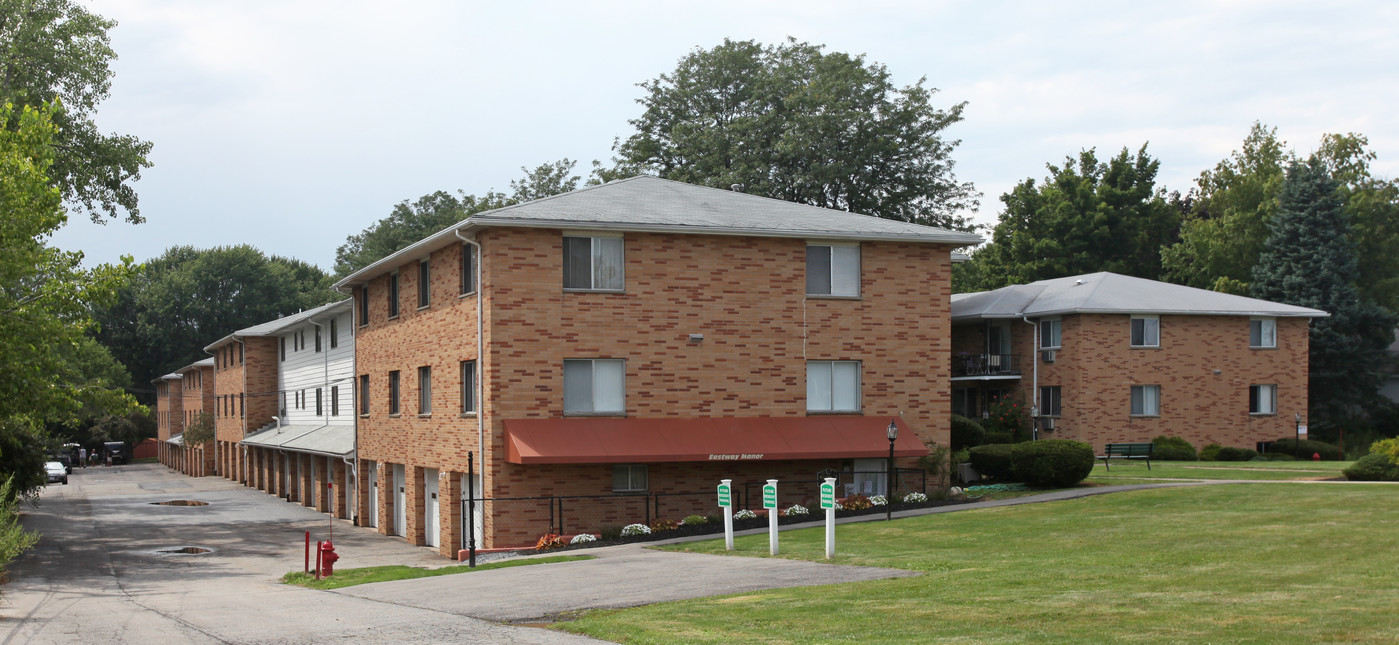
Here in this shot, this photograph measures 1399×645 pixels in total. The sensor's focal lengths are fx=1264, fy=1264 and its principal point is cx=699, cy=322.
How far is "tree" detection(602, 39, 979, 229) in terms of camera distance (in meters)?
55.3

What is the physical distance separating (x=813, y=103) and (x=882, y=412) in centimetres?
2763

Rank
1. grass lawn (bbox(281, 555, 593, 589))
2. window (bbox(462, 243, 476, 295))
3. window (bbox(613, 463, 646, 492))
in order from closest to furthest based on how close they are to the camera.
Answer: grass lawn (bbox(281, 555, 593, 589))
window (bbox(613, 463, 646, 492))
window (bbox(462, 243, 476, 295))

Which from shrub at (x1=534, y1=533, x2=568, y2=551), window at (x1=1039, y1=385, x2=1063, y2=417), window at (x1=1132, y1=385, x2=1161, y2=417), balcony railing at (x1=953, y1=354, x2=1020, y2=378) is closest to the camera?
shrub at (x1=534, y1=533, x2=568, y2=551)

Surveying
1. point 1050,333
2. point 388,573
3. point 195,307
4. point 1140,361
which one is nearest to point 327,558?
point 388,573

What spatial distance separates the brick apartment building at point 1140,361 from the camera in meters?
45.0

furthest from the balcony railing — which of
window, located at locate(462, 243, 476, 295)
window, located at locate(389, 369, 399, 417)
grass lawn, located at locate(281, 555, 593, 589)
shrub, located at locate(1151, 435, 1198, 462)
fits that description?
grass lawn, located at locate(281, 555, 593, 589)

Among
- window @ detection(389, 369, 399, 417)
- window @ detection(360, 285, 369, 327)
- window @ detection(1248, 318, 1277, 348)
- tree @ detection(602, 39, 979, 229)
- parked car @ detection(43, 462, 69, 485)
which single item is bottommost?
parked car @ detection(43, 462, 69, 485)

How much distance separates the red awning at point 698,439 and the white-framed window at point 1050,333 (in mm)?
17356

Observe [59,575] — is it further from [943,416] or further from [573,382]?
[943,416]

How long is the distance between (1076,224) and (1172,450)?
Result: 80.2ft

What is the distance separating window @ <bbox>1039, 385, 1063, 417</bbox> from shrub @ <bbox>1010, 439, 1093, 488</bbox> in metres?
15.0

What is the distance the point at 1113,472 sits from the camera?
3644 centimetres

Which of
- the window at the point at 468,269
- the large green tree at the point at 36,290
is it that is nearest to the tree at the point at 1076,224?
the window at the point at 468,269

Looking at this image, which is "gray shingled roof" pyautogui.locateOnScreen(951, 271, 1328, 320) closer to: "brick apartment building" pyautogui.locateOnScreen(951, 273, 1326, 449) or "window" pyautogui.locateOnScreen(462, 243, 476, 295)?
"brick apartment building" pyautogui.locateOnScreen(951, 273, 1326, 449)
